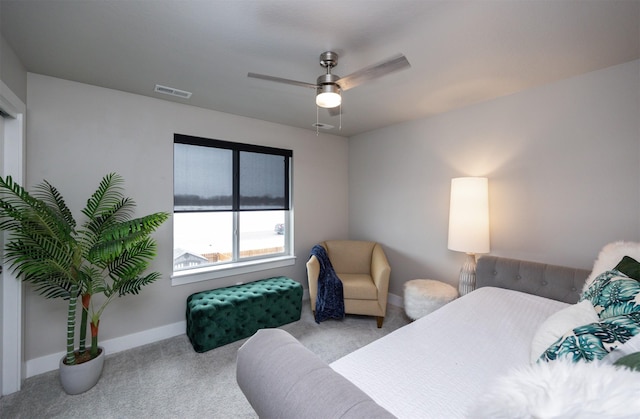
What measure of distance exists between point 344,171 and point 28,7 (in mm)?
3451

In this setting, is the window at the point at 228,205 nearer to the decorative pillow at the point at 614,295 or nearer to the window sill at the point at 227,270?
the window sill at the point at 227,270

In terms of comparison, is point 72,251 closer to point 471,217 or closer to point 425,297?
point 425,297

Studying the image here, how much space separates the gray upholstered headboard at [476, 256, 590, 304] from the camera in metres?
2.00

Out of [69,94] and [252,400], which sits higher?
[69,94]

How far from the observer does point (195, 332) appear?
242 cm

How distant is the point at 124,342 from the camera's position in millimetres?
2475

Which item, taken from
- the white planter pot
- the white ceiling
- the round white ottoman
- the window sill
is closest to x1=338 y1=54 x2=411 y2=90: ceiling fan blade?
the white ceiling

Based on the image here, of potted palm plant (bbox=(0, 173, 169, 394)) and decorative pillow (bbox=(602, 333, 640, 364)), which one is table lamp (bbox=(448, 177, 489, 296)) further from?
potted palm plant (bbox=(0, 173, 169, 394))

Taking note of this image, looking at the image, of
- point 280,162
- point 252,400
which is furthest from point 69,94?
point 252,400

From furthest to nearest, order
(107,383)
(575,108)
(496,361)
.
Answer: (575,108) → (107,383) → (496,361)

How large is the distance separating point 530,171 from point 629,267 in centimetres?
122

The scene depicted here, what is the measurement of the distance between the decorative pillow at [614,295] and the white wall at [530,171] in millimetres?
1005

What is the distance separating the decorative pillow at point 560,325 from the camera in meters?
1.15

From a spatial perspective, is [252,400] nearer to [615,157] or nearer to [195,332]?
[195,332]
